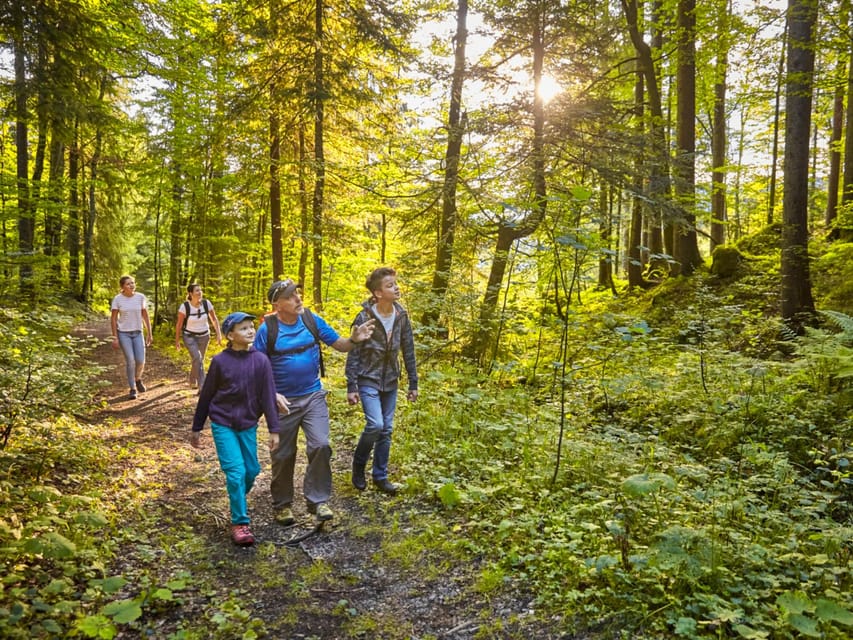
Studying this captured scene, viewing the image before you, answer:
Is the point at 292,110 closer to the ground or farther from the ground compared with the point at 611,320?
farther from the ground

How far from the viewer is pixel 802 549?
3.53 m

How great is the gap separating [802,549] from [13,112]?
1073 cm

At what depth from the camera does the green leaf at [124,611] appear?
8.77 feet

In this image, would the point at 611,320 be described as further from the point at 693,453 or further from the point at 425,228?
the point at 425,228

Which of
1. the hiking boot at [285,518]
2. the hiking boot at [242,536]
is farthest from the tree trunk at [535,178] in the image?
the hiking boot at [242,536]

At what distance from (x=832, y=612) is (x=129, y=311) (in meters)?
10.3

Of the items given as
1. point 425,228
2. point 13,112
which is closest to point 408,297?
point 425,228

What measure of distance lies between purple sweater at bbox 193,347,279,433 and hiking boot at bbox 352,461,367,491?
1.44 m

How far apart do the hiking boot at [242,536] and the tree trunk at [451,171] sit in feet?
19.4

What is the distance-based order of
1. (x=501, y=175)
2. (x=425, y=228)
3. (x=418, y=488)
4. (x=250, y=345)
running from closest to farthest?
(x=250, y=345)
(x=418, y=488)
(x=501, y=175)
(x=425, y=228)

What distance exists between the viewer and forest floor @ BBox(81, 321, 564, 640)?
3.27m

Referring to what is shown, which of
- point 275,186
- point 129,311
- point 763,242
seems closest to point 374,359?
point 129,311

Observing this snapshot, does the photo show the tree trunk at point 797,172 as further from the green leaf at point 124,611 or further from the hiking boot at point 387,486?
the green leaf at point 124,611

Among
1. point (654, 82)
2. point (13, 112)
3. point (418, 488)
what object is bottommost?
point (418, 488)
